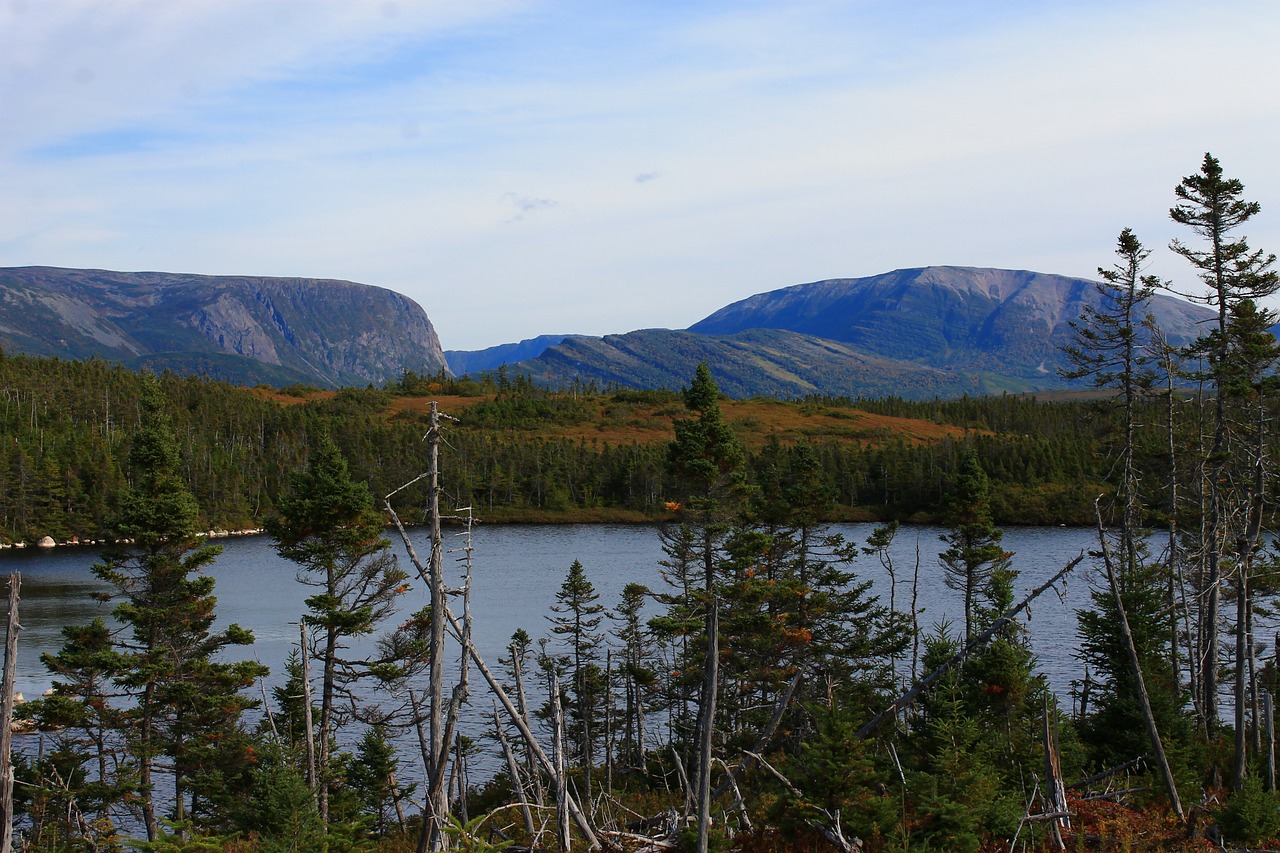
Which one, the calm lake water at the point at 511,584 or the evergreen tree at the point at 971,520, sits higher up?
the evergreen tree at the point at 971,520

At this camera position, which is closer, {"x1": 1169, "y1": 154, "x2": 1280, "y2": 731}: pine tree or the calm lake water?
{"x1": 1169, "y1": 154, "x2": 1280, "y2": 731}: pine tree

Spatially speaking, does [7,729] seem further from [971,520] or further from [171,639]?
[971,520]

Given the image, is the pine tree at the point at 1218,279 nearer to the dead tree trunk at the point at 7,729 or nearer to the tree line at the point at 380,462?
the dead tree trunk at the point at 7,729

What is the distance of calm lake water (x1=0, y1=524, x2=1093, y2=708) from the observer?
166 feet

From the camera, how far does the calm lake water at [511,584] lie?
50656 millimetres

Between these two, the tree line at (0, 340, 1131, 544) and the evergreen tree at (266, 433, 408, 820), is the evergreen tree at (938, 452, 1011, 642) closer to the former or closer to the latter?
the evergreen tree at (266, 433, 408, 820)

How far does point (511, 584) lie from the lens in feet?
241

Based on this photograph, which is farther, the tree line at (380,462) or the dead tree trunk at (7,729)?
the tree line at (380,462)

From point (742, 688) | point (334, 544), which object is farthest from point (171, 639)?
point (742, 688)

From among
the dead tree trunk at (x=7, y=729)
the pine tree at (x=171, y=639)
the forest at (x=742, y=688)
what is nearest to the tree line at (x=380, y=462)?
the forest at (x=742, y=688)

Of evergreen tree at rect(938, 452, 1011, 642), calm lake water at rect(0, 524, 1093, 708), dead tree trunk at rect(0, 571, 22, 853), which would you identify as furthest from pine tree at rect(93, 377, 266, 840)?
evergreen tree at rect(938, 452, 1011, 642)

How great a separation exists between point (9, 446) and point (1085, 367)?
117 meters

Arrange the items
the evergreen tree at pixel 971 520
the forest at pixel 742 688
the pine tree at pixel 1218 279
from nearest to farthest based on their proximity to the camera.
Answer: the forest at pixel 742 688 < the pine tree at pixel 1218 279 < the evergreen tree at pixel 971 520

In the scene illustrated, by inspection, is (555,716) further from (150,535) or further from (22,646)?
(22,646)
